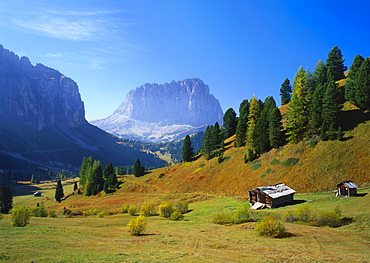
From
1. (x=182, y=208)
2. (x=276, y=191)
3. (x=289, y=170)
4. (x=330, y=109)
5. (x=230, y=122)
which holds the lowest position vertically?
(x=182, y=208)

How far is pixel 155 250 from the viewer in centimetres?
2044

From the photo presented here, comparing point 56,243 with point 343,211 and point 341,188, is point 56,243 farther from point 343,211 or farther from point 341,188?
point 341,188

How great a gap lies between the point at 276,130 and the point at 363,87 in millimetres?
24031


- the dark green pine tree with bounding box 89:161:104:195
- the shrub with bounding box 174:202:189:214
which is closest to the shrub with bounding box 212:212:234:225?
the shrub with bounding box 174:202:189:214

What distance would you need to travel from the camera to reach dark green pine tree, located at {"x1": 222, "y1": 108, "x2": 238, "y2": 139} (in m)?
99.0

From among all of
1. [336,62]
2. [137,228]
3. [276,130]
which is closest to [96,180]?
[137,228]

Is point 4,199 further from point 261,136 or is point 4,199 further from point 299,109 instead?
point 299,109

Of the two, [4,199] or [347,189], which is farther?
[4,199]

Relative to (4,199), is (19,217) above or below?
above

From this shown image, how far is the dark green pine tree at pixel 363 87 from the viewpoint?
56.8 metres

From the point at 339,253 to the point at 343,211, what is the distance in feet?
53.3

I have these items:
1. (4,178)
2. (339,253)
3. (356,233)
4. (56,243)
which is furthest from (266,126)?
(4,178)

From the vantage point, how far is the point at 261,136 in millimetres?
69188

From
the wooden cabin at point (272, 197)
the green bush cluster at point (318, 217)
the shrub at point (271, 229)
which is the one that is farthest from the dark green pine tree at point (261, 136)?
the shrub at point (271, 229)
